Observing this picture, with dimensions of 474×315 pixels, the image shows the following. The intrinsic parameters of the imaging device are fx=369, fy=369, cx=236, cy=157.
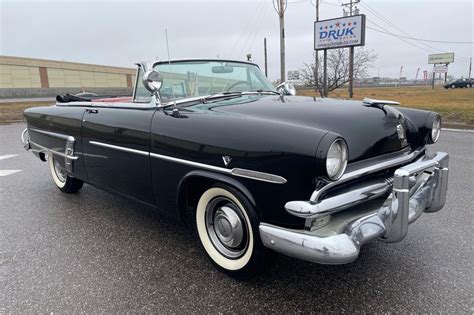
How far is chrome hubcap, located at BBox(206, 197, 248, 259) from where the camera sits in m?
2.43

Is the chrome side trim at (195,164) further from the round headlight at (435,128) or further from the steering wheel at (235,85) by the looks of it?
the round headlight at (435,128)

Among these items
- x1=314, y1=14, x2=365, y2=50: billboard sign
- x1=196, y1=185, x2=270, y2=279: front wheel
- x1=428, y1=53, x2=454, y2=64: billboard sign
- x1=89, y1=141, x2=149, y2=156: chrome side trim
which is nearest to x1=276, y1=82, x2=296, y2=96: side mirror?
x1=89, y1=141, x2=149, y2=156: chrome side trim

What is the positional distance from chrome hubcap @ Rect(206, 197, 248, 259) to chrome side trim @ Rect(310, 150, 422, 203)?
58cm

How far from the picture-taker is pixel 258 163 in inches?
84.7

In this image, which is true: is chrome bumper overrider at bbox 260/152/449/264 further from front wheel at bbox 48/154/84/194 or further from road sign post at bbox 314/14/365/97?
road sign post at bbox 314/14/365/97

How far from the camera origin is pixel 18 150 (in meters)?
7.58

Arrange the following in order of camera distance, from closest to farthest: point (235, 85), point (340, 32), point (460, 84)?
point (235, 85)
point (340, 32)
point (460, 84)

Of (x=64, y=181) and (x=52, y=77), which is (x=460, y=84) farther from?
(x=64, y=181)

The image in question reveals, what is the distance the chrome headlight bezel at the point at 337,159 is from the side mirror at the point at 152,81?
1.53 metres

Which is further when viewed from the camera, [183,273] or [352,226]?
[183,273]

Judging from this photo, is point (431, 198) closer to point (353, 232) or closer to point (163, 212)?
point (353, 232)

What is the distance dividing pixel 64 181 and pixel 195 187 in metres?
2.55

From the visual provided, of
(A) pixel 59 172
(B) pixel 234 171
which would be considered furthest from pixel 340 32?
(B) pixel 234 171

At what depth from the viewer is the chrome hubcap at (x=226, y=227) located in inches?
95.7
